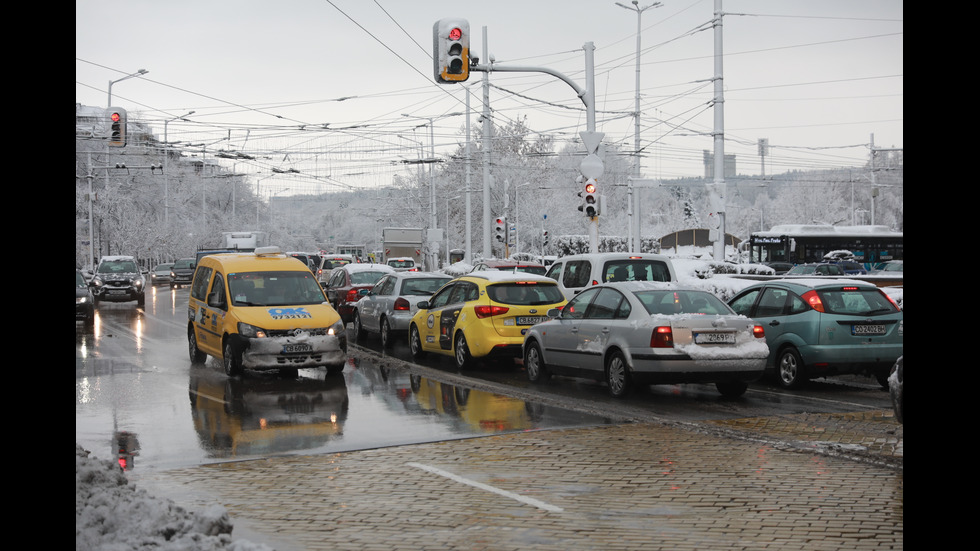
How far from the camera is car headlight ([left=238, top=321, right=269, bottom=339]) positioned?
14.3 metres

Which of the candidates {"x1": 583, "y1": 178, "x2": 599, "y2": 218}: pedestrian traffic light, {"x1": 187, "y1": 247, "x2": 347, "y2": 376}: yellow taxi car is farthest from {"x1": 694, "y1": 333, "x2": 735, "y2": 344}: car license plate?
{"x1": 583, "y1": 178, "x2": 599, "y2": 218}: pedestrian traffic light

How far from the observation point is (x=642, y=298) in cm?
1253

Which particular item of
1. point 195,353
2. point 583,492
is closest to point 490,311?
point 195,353

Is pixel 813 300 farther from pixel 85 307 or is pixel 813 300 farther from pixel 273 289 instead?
pixel 85 307

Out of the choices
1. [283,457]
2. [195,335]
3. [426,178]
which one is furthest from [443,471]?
[426,178]

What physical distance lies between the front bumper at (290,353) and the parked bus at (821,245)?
149ft

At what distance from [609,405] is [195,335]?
816 centimetres

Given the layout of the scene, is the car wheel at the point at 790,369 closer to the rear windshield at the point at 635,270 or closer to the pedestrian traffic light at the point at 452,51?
the rear windshield at the point at 635,270

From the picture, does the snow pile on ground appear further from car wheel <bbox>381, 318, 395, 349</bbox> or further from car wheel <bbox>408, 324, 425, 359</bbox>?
car wheel <bbox>381, 318, 395, 349</bbox>

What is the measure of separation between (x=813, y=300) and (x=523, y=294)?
4457 millimetres

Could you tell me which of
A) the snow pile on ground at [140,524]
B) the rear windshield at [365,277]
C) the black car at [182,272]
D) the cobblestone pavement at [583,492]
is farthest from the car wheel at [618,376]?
the black car at [182,272]
